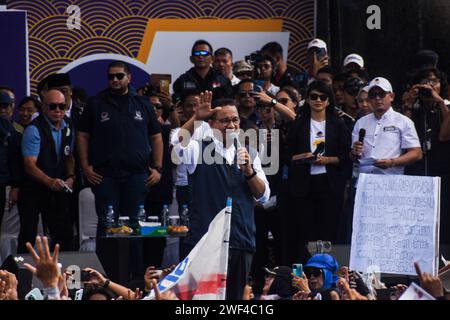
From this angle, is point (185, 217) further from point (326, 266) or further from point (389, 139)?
point (326, 266)

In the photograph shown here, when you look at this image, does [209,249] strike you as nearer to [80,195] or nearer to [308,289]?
[308,289]

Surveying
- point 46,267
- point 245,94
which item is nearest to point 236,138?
point 245,94

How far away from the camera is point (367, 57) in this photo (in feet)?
49.3

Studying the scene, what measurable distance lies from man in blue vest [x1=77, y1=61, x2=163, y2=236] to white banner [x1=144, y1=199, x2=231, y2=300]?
14.9 feet

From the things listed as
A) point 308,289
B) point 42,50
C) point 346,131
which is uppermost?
point 42,50

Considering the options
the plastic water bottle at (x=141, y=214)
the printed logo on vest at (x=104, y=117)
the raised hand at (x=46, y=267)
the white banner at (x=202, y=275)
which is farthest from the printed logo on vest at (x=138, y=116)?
the raised hand at (x=46, y=267)

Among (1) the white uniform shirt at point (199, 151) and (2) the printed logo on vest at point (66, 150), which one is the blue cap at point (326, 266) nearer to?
(1) the white uniform shirt at point (199, 151)

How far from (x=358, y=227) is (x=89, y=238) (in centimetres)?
380

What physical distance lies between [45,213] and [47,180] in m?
0.31

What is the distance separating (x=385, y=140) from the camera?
11945mm

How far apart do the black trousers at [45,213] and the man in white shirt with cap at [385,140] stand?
270 centimetres

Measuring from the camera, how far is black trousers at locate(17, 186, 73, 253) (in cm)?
1224
